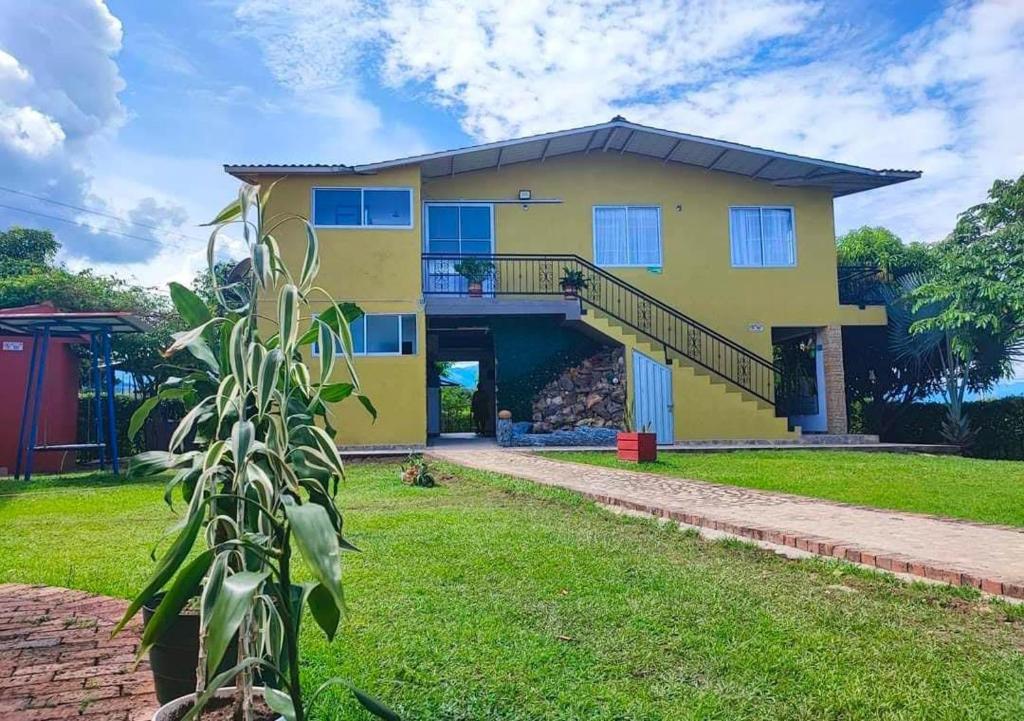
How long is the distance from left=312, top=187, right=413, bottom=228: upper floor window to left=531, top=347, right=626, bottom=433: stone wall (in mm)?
4518

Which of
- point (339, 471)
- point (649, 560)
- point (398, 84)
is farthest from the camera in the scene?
point (398, 84)

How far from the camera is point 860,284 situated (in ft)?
56.4

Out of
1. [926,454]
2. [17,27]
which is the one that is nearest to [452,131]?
[17,27]

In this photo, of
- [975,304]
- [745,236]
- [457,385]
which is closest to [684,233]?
[745,236]

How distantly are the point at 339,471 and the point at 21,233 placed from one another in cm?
2798

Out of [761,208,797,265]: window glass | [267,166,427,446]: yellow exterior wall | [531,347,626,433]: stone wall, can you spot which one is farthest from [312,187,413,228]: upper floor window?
[761,208,797,265]: window glass

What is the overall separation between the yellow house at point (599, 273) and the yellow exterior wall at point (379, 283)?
3cm

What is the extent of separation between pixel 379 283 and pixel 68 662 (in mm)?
11524

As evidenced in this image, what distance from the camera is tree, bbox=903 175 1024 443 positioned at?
43.1 ft

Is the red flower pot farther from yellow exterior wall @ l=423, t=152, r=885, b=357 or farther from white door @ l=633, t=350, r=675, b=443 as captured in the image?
yellow exterior wall @ l=423, t=152, r=885, b=357

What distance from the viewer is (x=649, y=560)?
4387mm

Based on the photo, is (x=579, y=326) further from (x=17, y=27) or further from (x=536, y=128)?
(x=17, y=27)

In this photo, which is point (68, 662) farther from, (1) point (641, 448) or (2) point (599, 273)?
(2) point (599, 273)

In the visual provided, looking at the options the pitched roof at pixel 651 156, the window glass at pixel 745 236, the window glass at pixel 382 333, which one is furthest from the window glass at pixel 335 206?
the window glass at pixel 745 236
